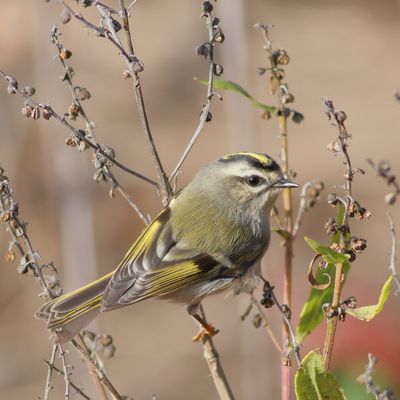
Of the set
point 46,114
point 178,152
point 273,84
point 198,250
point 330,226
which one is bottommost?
point 330,226

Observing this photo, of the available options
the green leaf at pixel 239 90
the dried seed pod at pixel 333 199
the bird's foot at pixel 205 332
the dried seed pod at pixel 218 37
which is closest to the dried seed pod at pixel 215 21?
the dried seed pod at pixel 218 37

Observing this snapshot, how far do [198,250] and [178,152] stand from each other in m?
3.91

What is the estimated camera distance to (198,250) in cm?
272

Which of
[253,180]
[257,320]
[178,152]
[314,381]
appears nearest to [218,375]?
[257,320]

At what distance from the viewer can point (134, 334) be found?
5809 millimetres

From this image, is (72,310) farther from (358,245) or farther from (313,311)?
(358,245)

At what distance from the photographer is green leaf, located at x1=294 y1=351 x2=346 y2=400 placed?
1.75 meters

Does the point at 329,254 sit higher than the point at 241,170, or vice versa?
the point at 241,170

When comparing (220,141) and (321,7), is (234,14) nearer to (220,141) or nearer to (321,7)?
(220,141)

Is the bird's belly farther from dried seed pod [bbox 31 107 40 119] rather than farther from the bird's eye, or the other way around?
dried seed pod [bbox 31 107 40 119]

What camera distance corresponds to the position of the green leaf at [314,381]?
175cm

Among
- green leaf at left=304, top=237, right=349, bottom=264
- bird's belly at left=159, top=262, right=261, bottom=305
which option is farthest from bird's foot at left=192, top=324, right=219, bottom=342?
green leaf at left=304, top=237, right=349, bottom=264

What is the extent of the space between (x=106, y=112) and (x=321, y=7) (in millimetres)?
2315

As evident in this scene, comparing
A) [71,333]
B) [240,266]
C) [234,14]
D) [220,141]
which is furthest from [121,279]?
[220,141]
